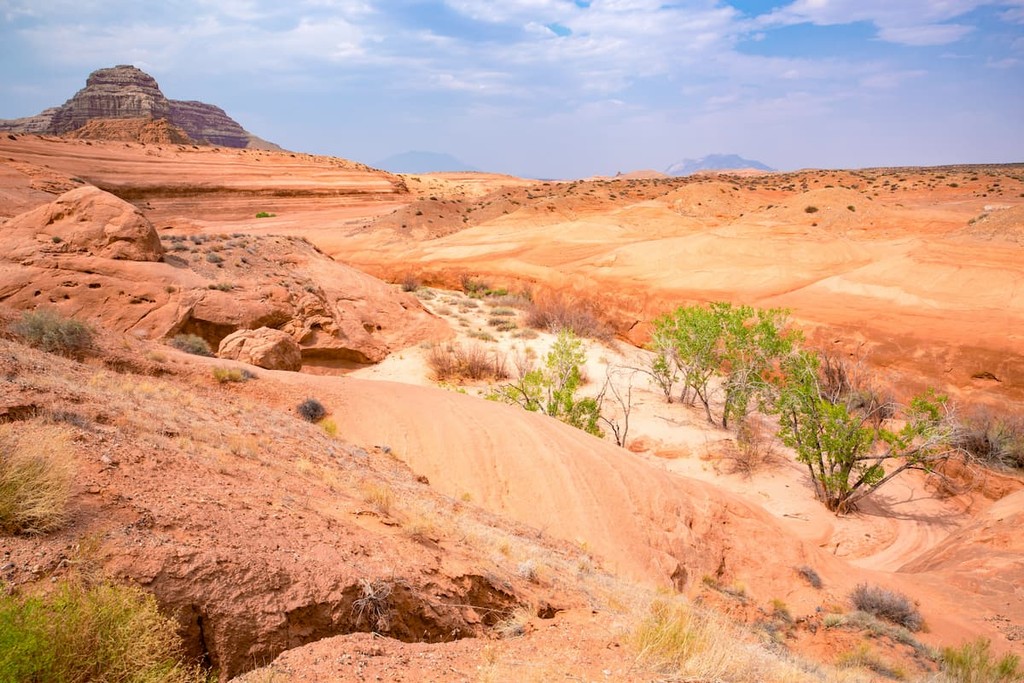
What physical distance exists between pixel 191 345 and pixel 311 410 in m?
4.81

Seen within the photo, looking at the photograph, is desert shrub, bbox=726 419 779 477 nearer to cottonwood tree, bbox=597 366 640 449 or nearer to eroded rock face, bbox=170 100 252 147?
cottonwood tree, bbox=597 366 640 449

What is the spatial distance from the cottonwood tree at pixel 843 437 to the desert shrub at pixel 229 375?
8981 mm

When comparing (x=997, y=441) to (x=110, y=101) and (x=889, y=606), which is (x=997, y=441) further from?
(x=110, y=101)

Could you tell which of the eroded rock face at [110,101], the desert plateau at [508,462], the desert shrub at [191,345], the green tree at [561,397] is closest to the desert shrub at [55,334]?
the desert plateau at [508,462]

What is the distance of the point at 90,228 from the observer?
1241 centimetres

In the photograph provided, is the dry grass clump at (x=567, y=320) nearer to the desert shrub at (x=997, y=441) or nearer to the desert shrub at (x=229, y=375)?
the desert shrub at (x=997, y=441)

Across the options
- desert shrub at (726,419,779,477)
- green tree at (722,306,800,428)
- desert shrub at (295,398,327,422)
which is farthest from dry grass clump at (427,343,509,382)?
desert shrub at (295,398,327,422)

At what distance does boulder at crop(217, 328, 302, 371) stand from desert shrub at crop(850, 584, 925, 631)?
10648mm

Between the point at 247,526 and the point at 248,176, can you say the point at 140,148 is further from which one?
the point at 247,526

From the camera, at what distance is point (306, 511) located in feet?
12.7

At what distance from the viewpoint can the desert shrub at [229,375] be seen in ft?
25.9

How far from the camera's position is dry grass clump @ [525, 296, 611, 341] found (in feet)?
60.1

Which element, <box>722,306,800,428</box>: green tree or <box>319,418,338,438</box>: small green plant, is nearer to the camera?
<box>319,418,338,438</box>: small green plant

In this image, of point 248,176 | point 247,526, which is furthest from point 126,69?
point 247,526
